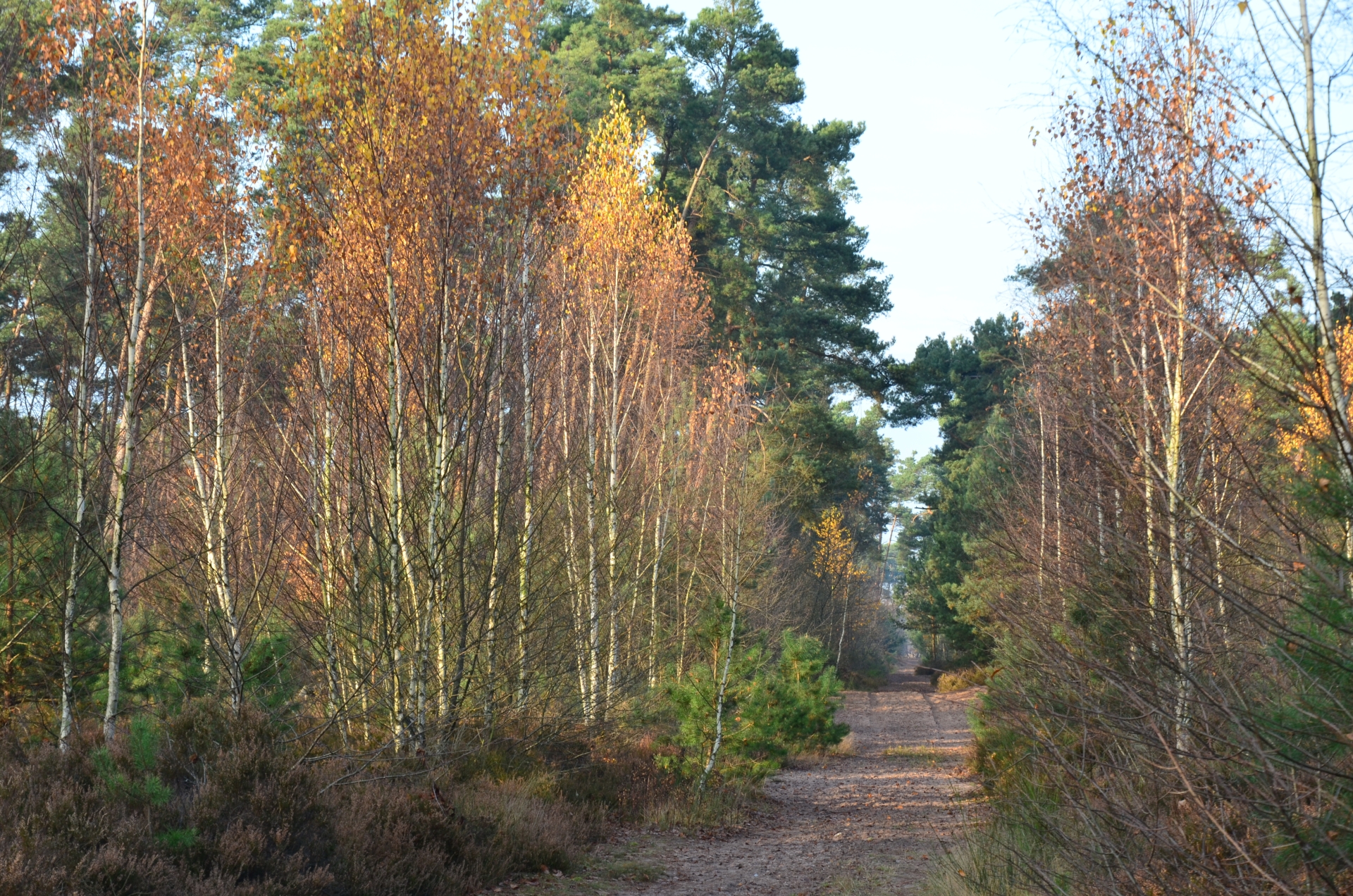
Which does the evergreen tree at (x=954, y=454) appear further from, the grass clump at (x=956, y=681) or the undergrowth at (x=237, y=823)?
the undergrowth at (x=237, y=823)

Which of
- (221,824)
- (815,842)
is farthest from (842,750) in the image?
(221,824)

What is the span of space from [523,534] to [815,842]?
4846 mm

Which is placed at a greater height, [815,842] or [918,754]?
[815,842]

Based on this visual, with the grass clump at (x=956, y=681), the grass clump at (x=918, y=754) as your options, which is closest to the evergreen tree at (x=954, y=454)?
the grass clump at (x=956, y=681)

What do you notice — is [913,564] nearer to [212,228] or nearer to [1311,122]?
[212,228]

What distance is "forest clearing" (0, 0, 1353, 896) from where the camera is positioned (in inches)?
149

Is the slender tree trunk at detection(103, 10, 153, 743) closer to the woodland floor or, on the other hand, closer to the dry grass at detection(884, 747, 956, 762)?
the woodland floor

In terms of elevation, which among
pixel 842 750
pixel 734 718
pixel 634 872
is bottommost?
pixel 842 750

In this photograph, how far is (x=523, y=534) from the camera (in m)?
9.77

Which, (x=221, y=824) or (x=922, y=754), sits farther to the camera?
(x=922, y=754)

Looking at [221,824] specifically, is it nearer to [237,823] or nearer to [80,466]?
[237,823]

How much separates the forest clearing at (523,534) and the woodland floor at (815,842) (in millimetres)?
93

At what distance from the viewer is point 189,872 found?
5727mm

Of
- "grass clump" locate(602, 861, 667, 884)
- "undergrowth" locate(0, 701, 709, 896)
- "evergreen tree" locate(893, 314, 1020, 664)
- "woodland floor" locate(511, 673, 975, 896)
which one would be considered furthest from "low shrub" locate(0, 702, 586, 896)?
"evergreen tree" locate(893, 314, 1020, 664)
